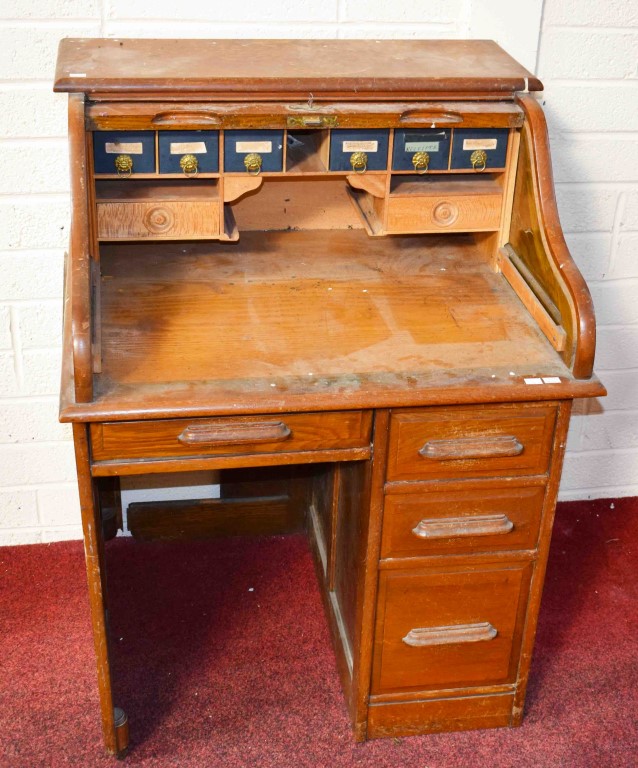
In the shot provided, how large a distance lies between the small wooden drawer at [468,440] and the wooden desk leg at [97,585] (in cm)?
55

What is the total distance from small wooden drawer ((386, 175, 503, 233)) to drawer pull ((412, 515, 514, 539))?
602 mm

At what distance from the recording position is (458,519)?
1963 millimetres

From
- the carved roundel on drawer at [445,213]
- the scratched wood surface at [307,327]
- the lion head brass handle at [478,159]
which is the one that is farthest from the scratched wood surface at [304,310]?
the lion head brass handle at [478,159]

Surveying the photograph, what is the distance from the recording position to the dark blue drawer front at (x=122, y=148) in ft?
6.25

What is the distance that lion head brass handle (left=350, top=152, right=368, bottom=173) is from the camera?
199 cm

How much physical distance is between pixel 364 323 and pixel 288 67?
54 cm

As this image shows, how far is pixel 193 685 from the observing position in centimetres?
231

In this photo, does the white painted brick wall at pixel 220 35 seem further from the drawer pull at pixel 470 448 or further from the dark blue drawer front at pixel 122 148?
the drawer pull at pixel 470 448

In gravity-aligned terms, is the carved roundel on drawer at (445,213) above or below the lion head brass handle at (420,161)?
below

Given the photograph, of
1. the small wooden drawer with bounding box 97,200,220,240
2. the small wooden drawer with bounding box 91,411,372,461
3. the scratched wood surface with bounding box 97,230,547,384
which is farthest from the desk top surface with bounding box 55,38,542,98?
the small wooden drawer with bounding box 91,411,372,461

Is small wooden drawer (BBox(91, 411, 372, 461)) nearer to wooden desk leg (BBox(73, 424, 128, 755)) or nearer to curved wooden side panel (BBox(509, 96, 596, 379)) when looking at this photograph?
wooden desk leg (BBox(73, 424, 128, 755))

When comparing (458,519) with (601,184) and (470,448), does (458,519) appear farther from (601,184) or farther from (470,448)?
(601,184)

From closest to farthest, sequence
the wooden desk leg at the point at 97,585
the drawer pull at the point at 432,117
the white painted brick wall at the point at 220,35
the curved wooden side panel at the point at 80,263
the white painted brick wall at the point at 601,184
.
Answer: the curved wooden side panel at the point at 80,263 → the wooden desk leg at the point at 97,585 → the drawer pull at the point at 432,117 → the white painted brick wall at the point at 220,35 → the white painted brick wall at the point at 601,184

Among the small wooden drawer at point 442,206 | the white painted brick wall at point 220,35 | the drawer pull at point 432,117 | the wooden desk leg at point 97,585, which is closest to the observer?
the wooden desk leg at point 97,585
